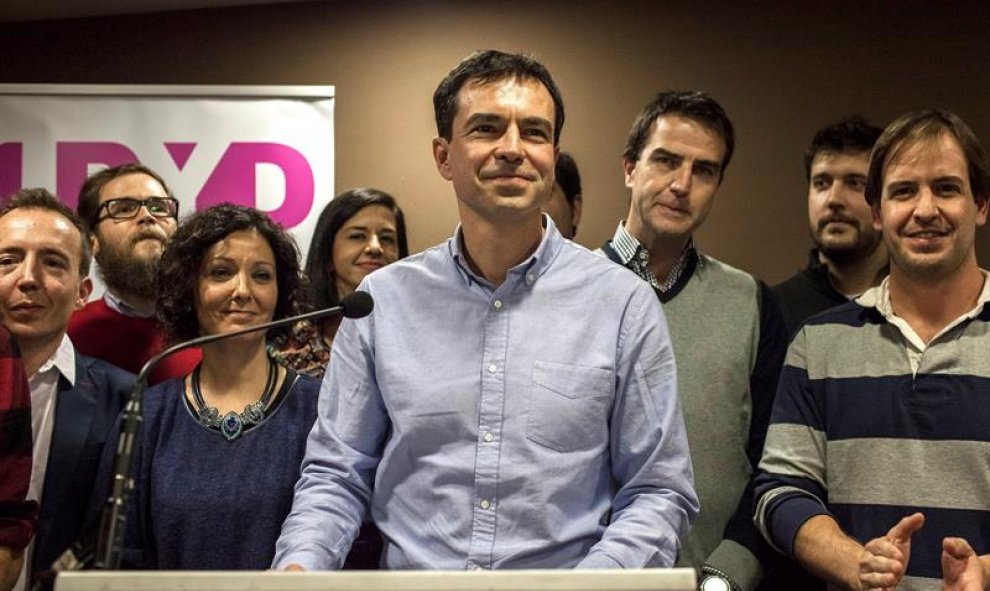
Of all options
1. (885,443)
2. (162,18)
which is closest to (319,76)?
(162,18)

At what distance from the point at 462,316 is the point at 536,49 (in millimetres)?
2315

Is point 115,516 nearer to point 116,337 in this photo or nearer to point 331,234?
point 116,337

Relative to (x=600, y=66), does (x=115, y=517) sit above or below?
below


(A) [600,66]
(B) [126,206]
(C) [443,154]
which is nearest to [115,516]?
(C) [443,154]

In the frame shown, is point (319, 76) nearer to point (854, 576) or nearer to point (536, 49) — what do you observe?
point (536, 49)

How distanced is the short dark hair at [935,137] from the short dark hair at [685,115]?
47 cm

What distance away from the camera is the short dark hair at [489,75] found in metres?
2.27

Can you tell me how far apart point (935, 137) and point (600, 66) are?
74.2 inches

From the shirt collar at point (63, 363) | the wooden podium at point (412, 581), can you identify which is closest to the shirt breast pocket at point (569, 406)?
the wooden podium at point (412, 581)

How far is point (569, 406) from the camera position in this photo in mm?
2100

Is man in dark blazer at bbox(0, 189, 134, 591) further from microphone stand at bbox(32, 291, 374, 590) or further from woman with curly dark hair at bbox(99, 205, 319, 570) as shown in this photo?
microphone stand at bbox(32, 291, 374, 590)

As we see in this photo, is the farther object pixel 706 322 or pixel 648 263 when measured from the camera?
pixel 648 263

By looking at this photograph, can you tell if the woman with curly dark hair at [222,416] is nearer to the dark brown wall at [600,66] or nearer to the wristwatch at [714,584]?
the wristwatch at [714,584]

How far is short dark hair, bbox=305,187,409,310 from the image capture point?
350cm
